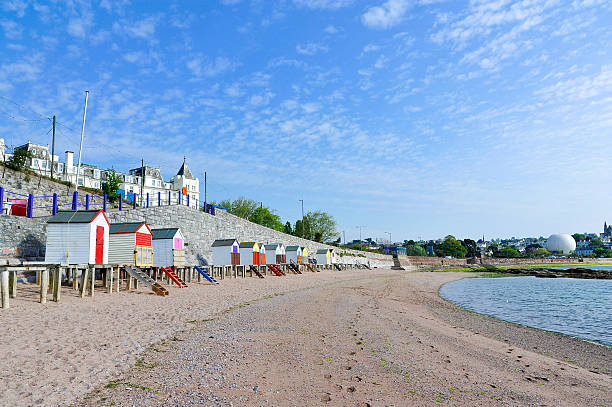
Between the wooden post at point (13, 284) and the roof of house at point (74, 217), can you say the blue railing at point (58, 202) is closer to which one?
the roof of house at point (74, 217)

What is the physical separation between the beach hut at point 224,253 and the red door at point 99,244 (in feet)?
52.7

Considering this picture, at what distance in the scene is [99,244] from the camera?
762 inches

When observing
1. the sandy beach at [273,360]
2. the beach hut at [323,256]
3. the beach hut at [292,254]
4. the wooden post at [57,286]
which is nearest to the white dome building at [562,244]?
the beach hut at [323,256]

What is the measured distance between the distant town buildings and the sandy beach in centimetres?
2941

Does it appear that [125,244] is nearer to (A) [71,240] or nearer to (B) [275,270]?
(A) [71,240]

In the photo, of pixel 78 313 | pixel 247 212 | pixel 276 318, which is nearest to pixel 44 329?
pixel 78 313

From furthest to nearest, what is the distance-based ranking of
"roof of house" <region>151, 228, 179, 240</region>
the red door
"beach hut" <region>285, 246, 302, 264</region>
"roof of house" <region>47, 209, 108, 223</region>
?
"beach hut" <region>285, 246, 302, 264</region>
"roof of house" <region>151, 228, 179, 240</region>
the red door
"roof of house" <region>47, 209, 108, 223</region>

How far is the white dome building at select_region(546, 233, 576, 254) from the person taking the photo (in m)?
173

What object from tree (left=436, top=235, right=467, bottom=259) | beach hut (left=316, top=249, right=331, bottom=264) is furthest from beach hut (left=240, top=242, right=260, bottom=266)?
tree (left=436, top=235, right=467, bottom=259)

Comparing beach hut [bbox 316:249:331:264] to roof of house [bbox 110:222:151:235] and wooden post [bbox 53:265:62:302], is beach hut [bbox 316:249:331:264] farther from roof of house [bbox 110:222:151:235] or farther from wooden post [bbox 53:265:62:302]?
wooden post [bbox 53:265:62:302]

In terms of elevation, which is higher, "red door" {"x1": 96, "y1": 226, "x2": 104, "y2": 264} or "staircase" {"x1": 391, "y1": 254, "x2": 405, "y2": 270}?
"red door" {"x1": 96, "y1": 226, "x2": 104, "y2": 264}

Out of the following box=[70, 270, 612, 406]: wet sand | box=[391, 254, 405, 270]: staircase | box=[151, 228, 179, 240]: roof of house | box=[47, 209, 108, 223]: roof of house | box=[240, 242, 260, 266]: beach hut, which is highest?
box=[47, 209, 108, 223]: roof of house

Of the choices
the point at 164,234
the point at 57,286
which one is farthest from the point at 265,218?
the point at 57,286

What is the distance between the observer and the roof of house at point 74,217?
1867 centimetres
